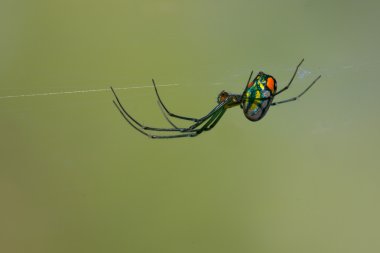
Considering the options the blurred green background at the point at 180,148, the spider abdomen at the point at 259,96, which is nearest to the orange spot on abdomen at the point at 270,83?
the spider abdomen at the point at 259,96

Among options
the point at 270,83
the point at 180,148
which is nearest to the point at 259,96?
the point at 270,83

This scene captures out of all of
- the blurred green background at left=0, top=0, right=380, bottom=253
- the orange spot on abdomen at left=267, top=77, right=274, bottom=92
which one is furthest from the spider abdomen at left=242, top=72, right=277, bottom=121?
the blurred green background at left=0, top=0, right=380, bottom=253

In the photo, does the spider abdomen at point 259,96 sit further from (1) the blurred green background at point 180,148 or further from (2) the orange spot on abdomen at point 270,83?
(1) the blurred green background at point 180,148

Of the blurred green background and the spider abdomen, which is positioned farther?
the blurred green background

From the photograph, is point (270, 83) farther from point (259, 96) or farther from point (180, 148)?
point (180, 148)

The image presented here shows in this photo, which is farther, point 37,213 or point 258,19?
point 258,19

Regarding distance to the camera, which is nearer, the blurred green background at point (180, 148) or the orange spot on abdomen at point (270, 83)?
the orange spot on abdomen at point (270, 83)

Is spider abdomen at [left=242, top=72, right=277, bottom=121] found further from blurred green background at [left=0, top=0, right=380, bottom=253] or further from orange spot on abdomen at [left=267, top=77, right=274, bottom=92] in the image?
blurred green background at [left=0, top=0, right=380, bottom=253]

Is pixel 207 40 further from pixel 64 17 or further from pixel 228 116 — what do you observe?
pixel 64 17

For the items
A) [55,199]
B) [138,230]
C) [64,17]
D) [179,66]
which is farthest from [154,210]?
[64,17]
